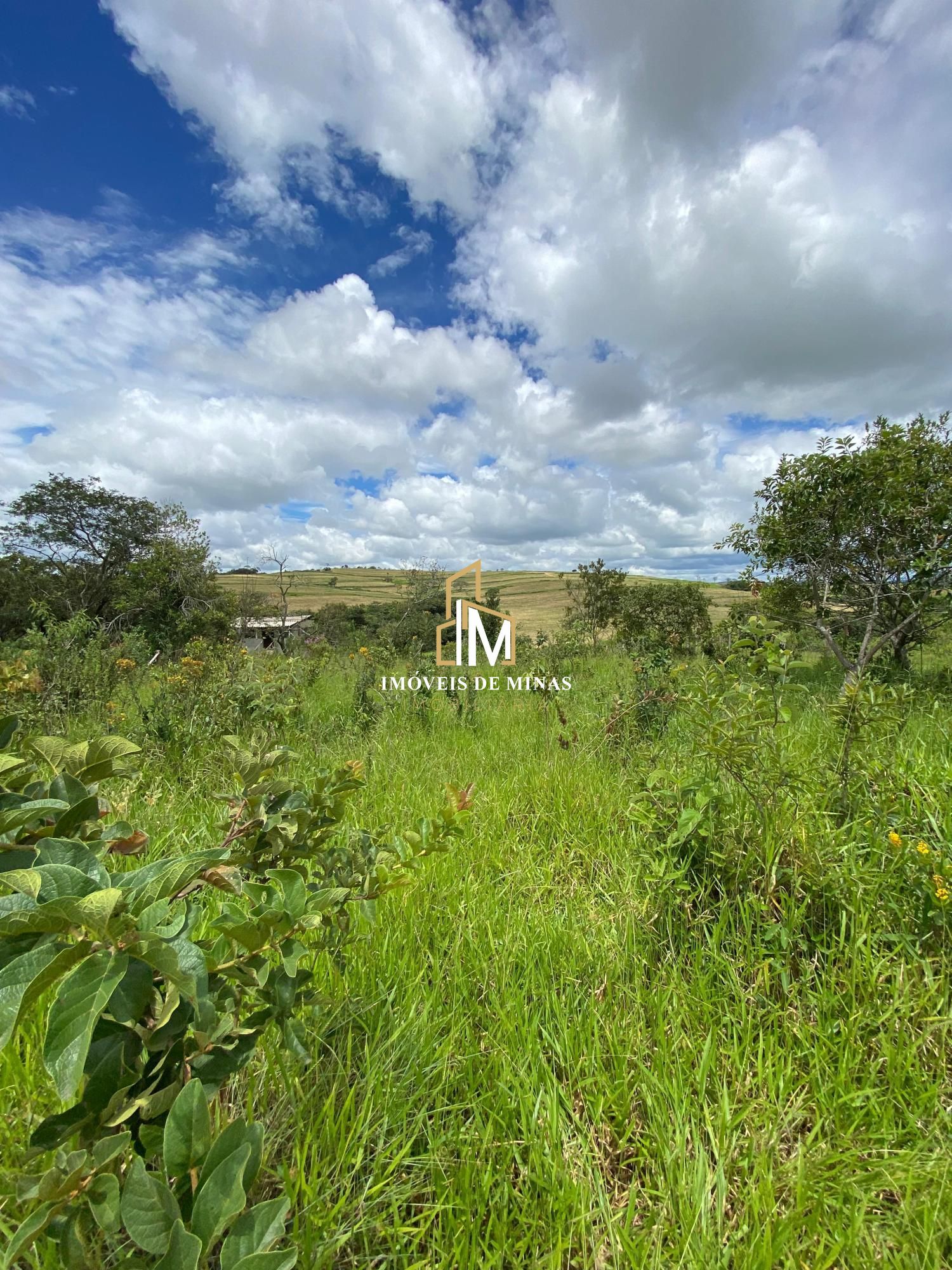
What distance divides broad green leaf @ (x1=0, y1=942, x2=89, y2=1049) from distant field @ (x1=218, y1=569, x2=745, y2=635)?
13647 mm

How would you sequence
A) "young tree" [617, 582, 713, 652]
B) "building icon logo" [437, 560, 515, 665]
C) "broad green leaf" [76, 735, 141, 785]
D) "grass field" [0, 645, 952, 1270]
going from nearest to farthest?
"broad green leaf" [76, 735, 141, 785] → "grass field" [0, 645, 952, 1270] → "building icon logo" [437, 560, 515, 665] → "young tree" [617, 582, 713, 652]

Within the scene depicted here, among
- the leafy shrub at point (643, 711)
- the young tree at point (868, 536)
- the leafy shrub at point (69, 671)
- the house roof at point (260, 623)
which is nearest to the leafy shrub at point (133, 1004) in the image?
the leafy shrub at point (643, 711)

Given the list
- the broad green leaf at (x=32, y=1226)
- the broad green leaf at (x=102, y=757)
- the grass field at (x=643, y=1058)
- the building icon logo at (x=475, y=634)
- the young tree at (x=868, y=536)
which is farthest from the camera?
the building icon logo at (x=475, y=634)

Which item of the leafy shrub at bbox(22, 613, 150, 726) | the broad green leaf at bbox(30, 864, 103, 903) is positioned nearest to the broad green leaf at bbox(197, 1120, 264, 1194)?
the broad green leaf at bbox(30, 864, 103, 903)

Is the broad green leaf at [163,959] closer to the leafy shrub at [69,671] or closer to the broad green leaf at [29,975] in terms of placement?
the broad green leaf at [29,975]

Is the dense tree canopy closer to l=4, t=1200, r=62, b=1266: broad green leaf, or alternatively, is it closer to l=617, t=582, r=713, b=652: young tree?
l=617, t=582, r=713, b=652: young tree

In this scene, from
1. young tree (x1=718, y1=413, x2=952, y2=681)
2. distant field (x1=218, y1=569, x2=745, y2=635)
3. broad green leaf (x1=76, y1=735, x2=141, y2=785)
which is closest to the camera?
broad green leaf (x1=76, y1=735, x2=141, y2=785)

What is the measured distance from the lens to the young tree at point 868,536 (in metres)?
5.61

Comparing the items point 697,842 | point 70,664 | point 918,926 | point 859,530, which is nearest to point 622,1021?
point 697,842

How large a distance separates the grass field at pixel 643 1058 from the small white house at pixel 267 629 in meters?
12.5

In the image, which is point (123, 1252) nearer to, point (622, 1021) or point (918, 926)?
point (622, 1021)

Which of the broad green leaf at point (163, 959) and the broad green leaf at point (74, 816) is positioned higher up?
the broad green leaf at point (74, 816)

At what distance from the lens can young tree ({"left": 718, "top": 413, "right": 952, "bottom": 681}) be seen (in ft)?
18.4

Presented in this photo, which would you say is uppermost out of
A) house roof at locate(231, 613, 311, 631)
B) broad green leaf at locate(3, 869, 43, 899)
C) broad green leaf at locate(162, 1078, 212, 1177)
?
broad green leaf at locate(3, 869, 43, 899)
